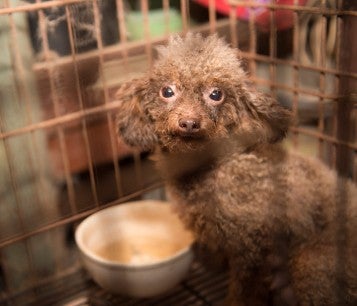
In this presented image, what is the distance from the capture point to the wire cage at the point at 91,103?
1.34 m

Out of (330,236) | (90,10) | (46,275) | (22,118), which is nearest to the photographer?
(90,10)

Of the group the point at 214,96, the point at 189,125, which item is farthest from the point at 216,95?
the point at 189,125

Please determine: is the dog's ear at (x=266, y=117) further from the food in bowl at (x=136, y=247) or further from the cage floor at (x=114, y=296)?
the cage floor at (x=114, y=296)

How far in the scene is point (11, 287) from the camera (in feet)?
5.45

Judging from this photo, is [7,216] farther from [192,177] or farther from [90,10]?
[90,10]

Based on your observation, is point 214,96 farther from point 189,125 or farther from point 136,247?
point 136,247

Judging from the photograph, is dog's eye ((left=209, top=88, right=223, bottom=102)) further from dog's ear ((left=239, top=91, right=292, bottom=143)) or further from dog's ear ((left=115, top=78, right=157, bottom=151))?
dog's ear ((left=115, top=78, right=157, bottom=151))

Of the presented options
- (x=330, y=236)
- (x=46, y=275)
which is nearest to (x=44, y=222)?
(x=46, y=275)

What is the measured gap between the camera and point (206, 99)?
1.19m

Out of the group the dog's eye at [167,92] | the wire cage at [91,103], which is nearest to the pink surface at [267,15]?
the wire cage at [91,103]

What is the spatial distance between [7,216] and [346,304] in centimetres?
103

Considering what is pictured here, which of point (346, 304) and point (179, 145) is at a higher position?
point (179, 145)

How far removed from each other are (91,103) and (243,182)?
50 cm

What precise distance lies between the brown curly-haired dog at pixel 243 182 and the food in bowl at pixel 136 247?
14 cm
